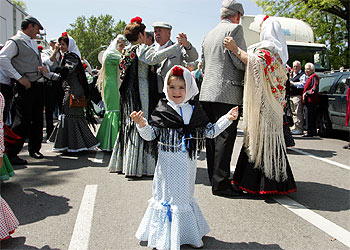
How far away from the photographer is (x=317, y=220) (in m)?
3.41

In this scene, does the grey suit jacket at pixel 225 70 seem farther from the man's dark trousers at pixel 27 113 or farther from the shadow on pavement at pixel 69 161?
the man's dark trousers at pixel 27 113

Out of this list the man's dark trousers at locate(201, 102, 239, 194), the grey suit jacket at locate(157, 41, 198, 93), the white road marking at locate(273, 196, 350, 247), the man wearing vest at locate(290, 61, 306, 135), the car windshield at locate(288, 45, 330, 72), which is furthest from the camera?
the car windshield at locate(288, 45, 330, 72)

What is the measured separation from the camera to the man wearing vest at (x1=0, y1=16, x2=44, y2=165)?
5.34m

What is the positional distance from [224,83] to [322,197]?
1819 mm

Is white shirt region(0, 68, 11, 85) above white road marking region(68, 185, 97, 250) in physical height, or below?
above

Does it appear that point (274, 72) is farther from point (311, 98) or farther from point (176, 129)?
point (311, 98)

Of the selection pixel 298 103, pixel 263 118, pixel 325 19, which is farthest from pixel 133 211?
pixel 325 19

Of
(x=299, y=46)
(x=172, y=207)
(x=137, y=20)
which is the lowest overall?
(x=172, y=207)

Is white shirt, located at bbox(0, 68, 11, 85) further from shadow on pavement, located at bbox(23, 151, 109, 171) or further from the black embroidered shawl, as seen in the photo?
the black embroidered shawl

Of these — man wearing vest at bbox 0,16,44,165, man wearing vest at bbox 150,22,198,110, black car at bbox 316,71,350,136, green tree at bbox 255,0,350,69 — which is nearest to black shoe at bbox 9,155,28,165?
man wearing vest at bbox 0,16,44,165

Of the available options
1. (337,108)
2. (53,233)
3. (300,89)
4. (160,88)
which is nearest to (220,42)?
(160,88)

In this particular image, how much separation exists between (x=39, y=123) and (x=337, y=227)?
4.75 metres

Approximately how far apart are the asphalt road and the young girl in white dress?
0.20 meters

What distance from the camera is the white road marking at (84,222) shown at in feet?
9.43
